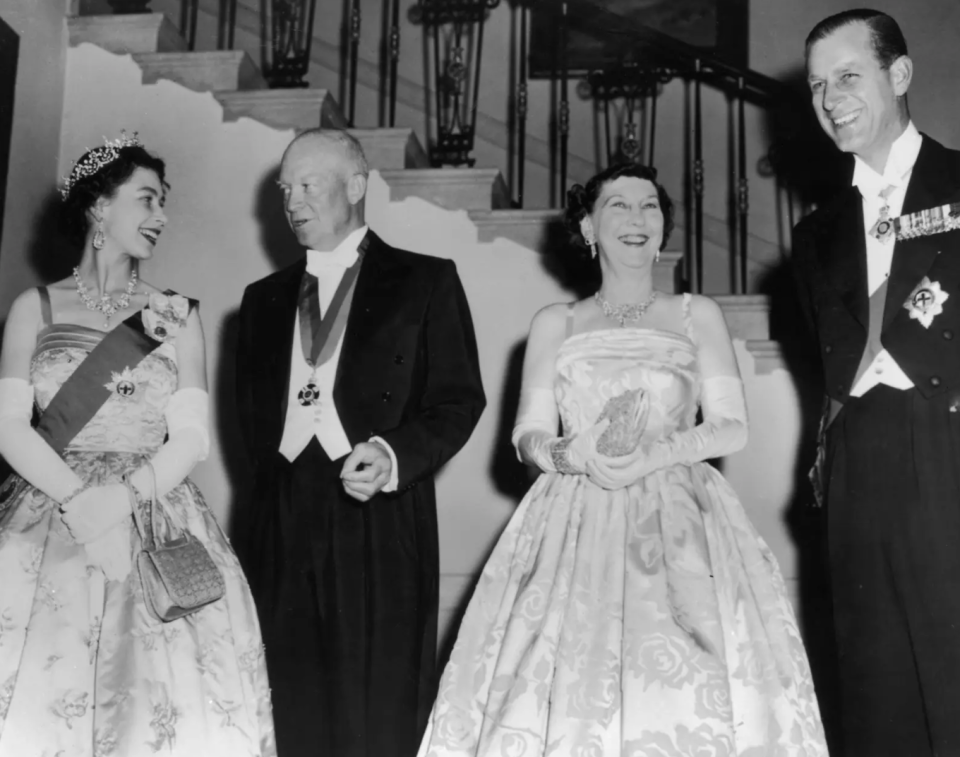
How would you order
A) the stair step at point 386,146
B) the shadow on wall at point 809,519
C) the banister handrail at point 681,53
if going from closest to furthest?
the shadow on wall at point 809,519, the stair step at point 386,146, the banister handrail at point 681,53

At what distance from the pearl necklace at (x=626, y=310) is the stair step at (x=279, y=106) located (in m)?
1.57

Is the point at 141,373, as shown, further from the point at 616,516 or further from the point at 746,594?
the point at 746,594

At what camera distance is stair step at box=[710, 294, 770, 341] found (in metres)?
3.66

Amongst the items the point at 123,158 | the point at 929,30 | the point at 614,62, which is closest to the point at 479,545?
the point at 123,158

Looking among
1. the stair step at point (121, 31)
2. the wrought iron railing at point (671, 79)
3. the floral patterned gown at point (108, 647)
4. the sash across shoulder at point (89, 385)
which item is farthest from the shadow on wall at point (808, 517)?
the stair step at point (121, 31)

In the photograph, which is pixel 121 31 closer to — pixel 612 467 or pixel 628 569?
Result: pixel 612 467

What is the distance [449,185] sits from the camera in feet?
12.8

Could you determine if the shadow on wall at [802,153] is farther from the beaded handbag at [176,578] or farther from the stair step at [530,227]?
the beaded handbag at [176,578]

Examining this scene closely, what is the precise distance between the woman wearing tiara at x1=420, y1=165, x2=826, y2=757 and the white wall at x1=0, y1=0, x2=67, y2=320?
1.82m

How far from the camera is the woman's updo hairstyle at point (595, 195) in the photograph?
291 cm

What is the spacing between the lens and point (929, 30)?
492 centimetres

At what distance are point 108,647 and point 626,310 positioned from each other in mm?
1338

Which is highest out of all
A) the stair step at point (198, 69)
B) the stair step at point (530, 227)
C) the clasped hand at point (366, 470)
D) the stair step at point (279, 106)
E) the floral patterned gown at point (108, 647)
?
the stair step at point (198, 69)

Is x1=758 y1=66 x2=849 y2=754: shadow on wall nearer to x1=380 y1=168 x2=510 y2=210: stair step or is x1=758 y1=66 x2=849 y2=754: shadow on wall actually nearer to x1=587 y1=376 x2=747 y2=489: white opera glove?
x1=587 y1=376 x2=747 y2=489: white opera glove
